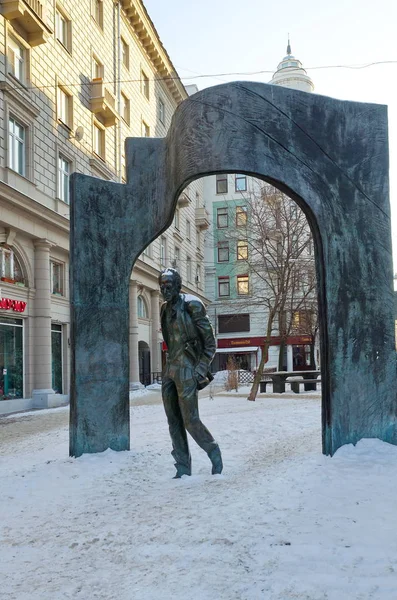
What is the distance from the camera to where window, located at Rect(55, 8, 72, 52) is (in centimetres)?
2097

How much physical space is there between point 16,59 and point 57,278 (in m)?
7.28

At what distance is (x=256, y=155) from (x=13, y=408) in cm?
1335

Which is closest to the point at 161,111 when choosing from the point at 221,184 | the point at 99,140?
the point at 99,140

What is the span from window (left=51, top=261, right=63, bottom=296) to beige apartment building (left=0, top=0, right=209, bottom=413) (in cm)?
4

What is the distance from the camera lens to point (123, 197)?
772 centimetres

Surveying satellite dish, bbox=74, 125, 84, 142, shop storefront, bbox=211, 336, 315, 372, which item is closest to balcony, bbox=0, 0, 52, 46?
satellite dish, bbox=74, 125, 84, 142

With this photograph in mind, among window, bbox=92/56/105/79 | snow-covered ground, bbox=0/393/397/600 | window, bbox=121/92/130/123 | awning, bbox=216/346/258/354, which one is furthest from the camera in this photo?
awning, bbox=216/346/258/354

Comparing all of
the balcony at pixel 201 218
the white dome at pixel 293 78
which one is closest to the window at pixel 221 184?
the balcony at pixel 201 218

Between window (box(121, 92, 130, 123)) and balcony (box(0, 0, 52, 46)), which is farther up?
window (box(121, 92, 130, 123))

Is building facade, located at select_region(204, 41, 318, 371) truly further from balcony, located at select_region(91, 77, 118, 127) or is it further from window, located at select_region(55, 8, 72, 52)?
window, located at select_region(55, 8, 72, 52)

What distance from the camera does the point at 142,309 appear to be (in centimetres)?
3055

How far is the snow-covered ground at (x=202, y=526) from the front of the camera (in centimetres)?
330

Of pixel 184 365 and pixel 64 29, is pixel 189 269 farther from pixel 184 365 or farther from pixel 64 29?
pixel 184 365

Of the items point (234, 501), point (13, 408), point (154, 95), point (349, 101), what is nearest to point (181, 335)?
point (234, 501)
